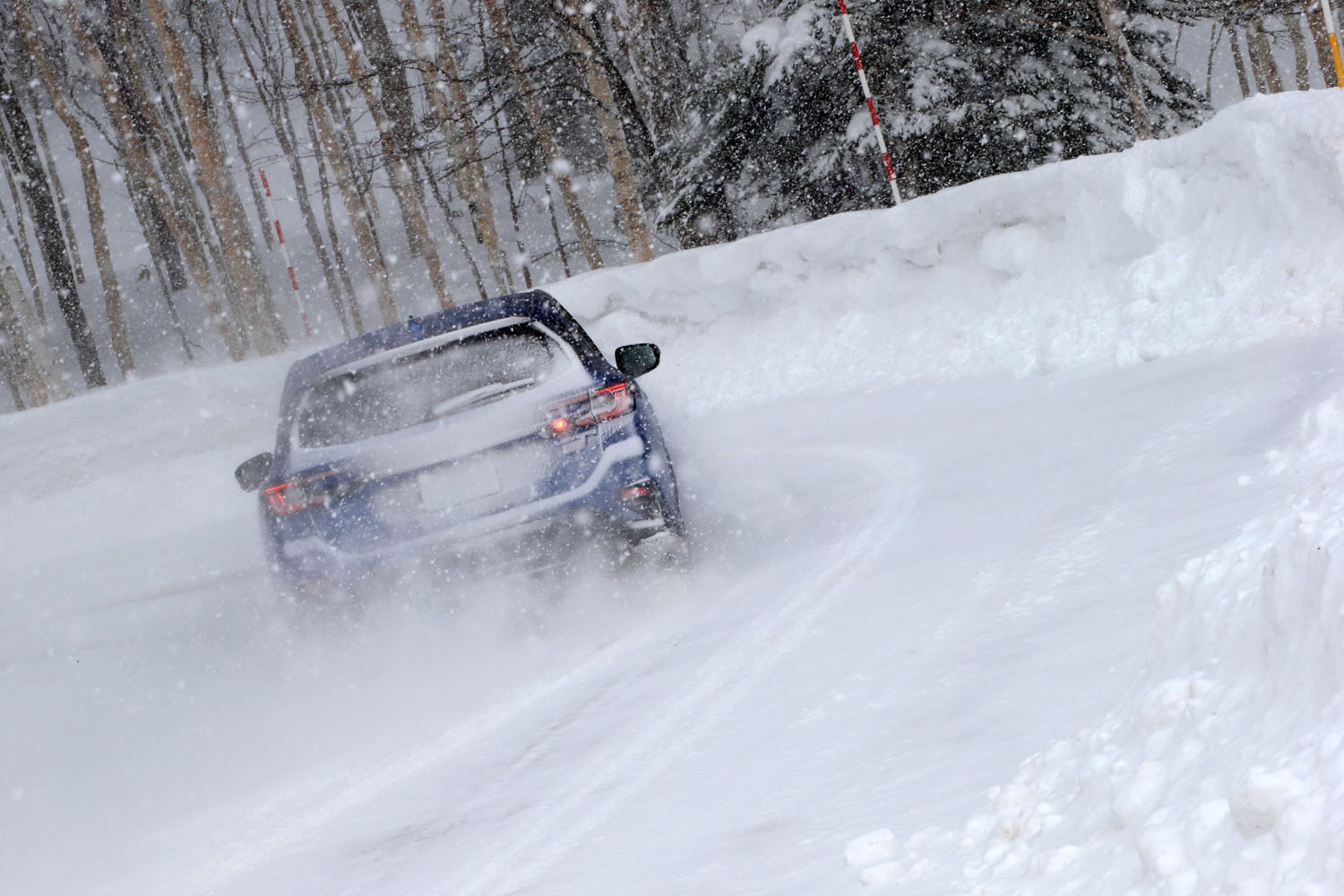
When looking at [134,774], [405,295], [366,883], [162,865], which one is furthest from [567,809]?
[405,295]

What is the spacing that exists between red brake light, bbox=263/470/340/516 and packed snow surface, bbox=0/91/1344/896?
56cm

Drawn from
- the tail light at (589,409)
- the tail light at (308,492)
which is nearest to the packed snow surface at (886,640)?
the tail light at (308,492)

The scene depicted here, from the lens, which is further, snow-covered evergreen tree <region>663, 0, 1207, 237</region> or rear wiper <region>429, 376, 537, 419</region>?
snow-covered evergreen tree <region>663, 0, 1207, 237</region>

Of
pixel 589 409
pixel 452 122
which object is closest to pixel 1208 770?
pixel 589 409

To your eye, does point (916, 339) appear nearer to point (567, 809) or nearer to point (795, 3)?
point (795, 3)

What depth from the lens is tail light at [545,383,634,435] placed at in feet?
19.4

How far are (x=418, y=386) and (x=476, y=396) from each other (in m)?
0.26

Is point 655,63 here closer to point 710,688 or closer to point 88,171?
point 88,171

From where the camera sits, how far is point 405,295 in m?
36.6

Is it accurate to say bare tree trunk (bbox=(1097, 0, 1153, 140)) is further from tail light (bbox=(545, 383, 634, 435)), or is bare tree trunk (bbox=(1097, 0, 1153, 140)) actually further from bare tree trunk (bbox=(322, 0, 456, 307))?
tail light (bbox=(545, 383, 634, 435))

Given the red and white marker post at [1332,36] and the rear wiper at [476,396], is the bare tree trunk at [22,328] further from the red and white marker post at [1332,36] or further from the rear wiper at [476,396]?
the red and white marker post at [1332,36]

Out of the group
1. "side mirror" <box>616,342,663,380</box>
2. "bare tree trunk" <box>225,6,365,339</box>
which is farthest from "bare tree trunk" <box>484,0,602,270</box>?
"bare tree trunk" <box>225,6,365,339</box>

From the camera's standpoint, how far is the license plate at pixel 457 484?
19.0 feet

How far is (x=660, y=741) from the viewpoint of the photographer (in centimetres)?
426
